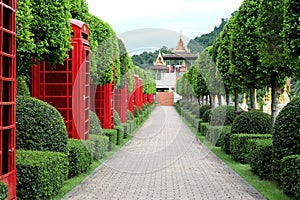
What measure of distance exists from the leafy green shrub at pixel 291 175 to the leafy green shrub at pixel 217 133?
28.5 ft

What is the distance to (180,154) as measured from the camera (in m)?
18.2

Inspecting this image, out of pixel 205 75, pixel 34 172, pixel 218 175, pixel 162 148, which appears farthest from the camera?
pixel 205 75

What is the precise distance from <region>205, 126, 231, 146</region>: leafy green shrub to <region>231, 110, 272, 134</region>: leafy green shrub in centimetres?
279

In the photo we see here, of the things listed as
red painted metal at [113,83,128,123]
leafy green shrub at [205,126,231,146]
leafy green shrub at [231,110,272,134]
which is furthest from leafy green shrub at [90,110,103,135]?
red painted metal at [113,83,128,123]

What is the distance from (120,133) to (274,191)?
11698mm

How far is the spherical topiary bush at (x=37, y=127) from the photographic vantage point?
30.6 feet

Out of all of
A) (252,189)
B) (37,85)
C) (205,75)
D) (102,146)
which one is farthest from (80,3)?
(205,75)

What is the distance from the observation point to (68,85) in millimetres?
12766

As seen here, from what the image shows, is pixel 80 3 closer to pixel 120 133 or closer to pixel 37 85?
pixel 37 85

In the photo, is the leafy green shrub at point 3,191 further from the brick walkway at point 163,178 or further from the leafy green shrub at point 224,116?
the leafy green shrub at point 224,116

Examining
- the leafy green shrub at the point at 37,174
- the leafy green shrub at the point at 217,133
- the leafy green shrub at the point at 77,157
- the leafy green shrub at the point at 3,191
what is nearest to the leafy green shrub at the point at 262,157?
the leafy green shrub at the point at 77,157

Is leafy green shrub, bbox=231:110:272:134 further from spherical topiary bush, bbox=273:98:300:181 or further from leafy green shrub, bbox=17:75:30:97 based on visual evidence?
leafy green shrub, bbox=17:75:30:97

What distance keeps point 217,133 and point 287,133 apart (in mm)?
9755

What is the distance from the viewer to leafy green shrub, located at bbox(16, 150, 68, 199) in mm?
7531
